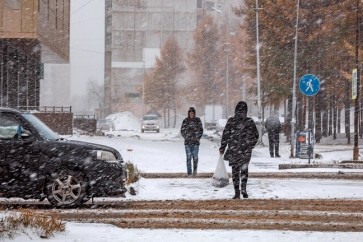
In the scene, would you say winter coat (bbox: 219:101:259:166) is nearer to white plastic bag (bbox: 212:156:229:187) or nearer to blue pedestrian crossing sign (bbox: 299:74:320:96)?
white plastic bag (bbox: 212:156:229:187)

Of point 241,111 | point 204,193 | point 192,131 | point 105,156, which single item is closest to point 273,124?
point 192,131

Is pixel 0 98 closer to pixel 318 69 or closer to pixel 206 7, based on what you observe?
pixel 318 69

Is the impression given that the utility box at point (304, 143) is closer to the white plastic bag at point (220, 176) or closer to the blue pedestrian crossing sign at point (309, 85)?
the blue pedestrian crossing sign at point (309, 85)

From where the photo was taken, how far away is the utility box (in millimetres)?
24031

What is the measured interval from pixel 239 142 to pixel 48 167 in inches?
144

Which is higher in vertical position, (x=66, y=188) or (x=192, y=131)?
(x=192, y=131)

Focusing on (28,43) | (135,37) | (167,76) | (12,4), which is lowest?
(28,43)

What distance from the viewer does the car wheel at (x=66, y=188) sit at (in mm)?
10883

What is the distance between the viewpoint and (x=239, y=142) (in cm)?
1246

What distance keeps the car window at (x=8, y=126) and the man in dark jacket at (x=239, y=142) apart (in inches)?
154

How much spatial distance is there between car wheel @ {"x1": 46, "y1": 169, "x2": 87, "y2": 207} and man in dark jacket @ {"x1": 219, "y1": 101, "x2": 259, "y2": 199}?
2971mm

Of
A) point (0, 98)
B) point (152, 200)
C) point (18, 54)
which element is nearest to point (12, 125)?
point (152, 200)

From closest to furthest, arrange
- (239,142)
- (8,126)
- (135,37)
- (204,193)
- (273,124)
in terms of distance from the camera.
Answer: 1. (8,126)
2. (239,142)
3. (204,193)
4. (273,124)
5. (135,37)

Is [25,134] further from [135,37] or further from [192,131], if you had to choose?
[135,37]
